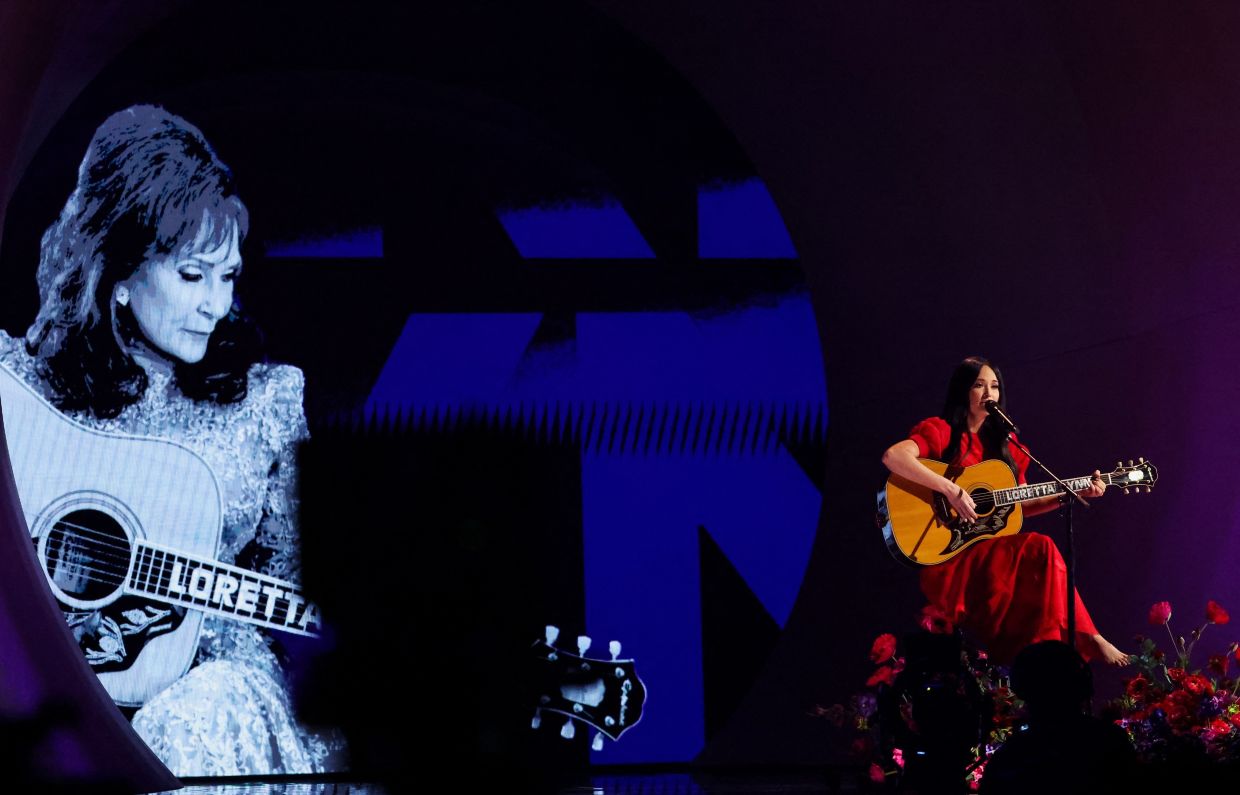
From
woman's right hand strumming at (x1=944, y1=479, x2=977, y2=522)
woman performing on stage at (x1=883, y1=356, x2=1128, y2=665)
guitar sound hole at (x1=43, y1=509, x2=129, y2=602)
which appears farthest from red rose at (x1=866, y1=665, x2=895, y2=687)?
guitar sound hole at (x1=43, y1=509, x2=129, y2=602)

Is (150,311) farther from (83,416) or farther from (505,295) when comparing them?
(505,295)

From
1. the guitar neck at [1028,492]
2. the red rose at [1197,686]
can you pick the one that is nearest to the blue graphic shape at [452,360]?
the guitar neck at [1028,492]

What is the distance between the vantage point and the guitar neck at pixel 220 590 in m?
4.44

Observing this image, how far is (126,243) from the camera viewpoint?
15.0ft

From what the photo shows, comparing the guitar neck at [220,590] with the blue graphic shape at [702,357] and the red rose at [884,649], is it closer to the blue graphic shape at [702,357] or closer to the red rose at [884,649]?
the blue graphic shape at [702,357]

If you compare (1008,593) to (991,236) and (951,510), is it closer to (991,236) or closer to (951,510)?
(951,510)

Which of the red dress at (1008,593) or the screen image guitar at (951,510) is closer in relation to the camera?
the red dress at (1008,593)

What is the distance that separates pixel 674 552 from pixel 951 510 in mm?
1083

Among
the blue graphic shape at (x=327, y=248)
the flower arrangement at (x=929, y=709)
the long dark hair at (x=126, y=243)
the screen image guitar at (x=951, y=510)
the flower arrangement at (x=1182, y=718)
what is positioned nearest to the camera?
the flower arrangement at (x=929, y=709)

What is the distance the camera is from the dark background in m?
4.37

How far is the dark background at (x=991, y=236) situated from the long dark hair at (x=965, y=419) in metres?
0.53

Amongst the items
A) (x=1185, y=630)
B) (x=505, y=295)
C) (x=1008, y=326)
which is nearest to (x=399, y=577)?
(x=505, y=295)

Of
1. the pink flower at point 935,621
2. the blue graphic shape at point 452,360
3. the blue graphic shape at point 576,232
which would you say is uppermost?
the blue graphic shape at point 576,232

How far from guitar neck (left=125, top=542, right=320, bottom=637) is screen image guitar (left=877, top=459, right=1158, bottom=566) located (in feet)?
6.48
